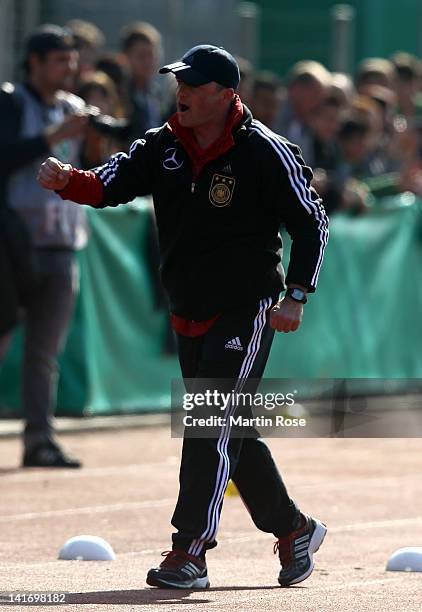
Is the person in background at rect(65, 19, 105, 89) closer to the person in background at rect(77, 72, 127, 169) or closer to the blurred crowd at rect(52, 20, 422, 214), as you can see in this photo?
the blurred crowd at rect(52, 20, 422, 214)

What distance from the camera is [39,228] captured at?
11.3 metres

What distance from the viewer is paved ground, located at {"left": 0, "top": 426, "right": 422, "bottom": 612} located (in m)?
6.91

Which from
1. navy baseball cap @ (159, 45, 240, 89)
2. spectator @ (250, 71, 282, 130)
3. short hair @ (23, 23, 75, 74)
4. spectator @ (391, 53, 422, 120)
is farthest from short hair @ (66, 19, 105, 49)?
navy baseball cap @ (159, 45, 240, 89)

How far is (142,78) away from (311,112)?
153cm

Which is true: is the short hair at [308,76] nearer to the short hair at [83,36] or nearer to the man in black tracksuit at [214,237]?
the short hair at [83,36]

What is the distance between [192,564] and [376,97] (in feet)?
34.4

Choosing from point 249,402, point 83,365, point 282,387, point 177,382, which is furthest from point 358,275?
point 249,402

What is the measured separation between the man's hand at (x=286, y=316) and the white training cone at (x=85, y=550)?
4.51 ft

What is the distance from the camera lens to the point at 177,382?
29.1 feet

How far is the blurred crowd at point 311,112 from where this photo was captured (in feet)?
43.9

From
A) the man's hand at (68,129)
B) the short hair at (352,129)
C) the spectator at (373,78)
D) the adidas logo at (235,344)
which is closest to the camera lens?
the adidas logo at (235,344)

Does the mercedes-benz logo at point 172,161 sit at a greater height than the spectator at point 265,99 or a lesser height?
greater

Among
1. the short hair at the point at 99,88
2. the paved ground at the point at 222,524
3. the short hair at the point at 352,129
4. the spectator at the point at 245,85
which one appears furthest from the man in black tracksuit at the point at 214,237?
the short hair at the point at 352,129

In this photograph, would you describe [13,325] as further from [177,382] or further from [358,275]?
[358,275]
